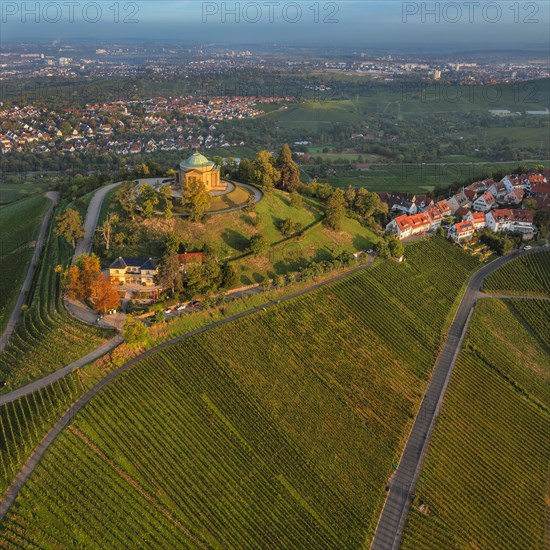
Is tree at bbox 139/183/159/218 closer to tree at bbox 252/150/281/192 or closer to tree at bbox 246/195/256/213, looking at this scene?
tree at bbox 246/195/256/213

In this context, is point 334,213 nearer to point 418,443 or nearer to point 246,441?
point 418,443

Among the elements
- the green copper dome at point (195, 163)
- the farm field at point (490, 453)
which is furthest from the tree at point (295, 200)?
the farm field at point (490, 453)

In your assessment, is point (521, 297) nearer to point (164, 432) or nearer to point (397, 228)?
point (397, 228)

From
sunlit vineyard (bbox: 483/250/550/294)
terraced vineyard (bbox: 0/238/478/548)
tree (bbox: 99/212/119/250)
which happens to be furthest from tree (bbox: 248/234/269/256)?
sunlit vineyard (bbox: 483/250/550/294)

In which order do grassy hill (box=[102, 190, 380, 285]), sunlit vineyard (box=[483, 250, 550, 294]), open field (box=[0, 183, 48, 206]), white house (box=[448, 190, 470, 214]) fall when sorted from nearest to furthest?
grassy hill (box=[102, 190, 380, 285]), sunlit vineyard (box=[483, 250, 550, 294]), white house (box=[448, 190, 470, 214]), open field (box=[0, 183, 48, 206])

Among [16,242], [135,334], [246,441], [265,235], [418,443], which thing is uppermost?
[265,235]

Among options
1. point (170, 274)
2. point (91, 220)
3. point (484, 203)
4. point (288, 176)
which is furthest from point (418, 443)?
point (484, 203)

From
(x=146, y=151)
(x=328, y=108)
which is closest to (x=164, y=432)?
(x=146, y=151)
